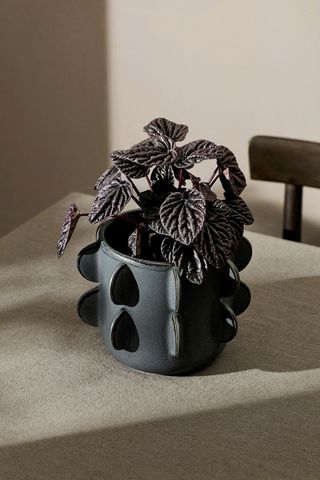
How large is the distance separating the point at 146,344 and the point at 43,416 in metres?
0.17

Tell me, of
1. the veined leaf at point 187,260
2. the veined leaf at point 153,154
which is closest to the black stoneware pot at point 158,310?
the veined leaf at point 187,260

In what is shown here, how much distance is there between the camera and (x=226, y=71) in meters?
2.23

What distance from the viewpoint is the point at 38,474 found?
0.99 meters

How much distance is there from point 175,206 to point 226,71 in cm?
125

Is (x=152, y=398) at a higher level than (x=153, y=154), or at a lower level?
lower

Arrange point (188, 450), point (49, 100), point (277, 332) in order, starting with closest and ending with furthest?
1. point (188, 450)
2. point (277, 332)
3. point (49, 100)

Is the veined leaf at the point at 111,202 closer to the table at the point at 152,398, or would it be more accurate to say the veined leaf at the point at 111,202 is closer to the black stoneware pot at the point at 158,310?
the black stoneware pot at the point at 158,310

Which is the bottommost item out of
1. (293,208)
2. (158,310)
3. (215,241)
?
(293,208)

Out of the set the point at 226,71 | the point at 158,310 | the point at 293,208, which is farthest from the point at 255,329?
the point at 226,71

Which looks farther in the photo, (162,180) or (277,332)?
(277,332)

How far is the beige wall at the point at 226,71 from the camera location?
2137 millimetres

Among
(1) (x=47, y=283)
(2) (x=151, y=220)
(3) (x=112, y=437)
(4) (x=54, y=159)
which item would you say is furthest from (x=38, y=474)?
(4) (x=54, y=159)

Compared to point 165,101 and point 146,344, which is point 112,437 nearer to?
point 146,344

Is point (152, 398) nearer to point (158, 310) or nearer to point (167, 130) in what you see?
point (158, 310)
